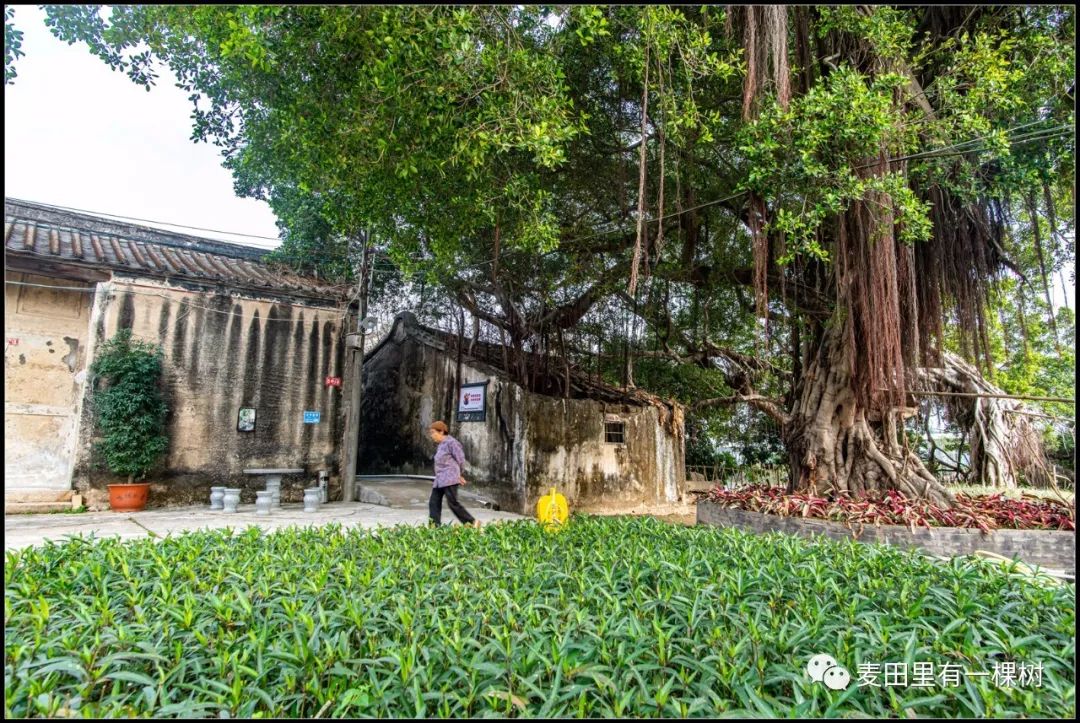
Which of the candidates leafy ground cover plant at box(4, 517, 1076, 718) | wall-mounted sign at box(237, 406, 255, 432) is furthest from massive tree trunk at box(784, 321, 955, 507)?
wall-mounted sign at box(237, 406, 255, 432)

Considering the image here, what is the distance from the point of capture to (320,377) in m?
10.2

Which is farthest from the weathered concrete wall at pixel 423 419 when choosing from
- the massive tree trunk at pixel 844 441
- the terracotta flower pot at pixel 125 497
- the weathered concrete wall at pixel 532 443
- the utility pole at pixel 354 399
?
the terracotta flower pot at pixel 125 497

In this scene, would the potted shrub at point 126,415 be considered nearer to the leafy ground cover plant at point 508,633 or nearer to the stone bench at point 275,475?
the stone bench at point 275,475

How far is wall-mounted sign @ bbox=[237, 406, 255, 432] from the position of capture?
9.34 metres

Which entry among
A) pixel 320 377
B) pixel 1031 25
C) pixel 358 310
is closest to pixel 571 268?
pixel 358 310

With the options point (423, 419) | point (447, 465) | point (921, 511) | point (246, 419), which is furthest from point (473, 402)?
point (921, 511)

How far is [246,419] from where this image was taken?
30.8 feet

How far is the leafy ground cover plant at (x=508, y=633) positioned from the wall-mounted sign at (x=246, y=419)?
5.96 metres

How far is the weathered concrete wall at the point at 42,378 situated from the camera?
810cm

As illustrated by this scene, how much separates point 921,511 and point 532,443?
5.38m

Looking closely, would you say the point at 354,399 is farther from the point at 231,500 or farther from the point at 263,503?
the point at 231,500

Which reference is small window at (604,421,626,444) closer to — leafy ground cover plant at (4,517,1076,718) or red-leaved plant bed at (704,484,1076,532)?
red-leaved plant bed at (704,484,1076,532)

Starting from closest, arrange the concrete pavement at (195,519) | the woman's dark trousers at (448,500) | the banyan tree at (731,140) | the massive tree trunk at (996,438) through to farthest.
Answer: the banyan tree at (731,140), the woman's dark trousers at (448,500), the concrete pavement at (195,519), the massive tree trunk at (996,438)

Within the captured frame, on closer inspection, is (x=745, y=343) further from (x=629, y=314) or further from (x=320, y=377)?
(x=320, y=377)
